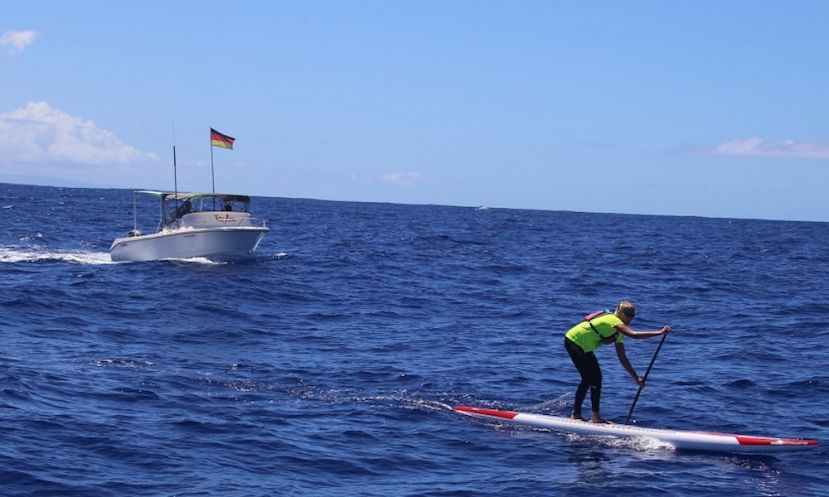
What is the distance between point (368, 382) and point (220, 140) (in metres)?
22.3

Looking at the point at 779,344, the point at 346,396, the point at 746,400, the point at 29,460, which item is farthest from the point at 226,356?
the point at 779,344

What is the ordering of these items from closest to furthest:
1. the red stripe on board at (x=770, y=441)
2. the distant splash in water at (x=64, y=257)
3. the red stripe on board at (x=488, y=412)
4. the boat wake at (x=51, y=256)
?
the red stripe on board at (x=770, y=441) → the red stripe on board at (x=488, y=412) → the distant splash in water at (x=64, y=257) → the boat wake at (x=51, y=256)

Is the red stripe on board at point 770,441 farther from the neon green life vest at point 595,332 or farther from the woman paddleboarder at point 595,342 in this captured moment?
the neon green life vest at point 595,332

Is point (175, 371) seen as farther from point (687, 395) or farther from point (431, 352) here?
point (687, 395)

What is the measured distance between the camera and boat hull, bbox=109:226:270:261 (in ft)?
113

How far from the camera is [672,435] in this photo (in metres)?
12.5

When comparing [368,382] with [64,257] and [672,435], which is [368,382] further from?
[64,257]

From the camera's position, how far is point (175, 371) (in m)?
15.8

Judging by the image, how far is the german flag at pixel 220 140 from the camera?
1417 inches

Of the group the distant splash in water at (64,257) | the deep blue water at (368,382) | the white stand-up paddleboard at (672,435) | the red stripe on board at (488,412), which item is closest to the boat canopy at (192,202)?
the distant splash in water at (64,257)

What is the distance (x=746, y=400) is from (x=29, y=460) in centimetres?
1045

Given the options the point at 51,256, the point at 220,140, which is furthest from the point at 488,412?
the point at 51,256

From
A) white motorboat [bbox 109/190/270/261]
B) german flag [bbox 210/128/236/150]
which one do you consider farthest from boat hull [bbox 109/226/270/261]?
Answer: german flag [bbox 210/128/236/150]

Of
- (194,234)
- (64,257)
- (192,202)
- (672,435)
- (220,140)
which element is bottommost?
(672,435)
